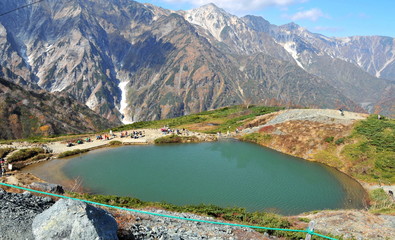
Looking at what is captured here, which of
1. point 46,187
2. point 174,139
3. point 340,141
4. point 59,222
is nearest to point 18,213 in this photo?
point 59,222

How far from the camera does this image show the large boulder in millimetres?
7500

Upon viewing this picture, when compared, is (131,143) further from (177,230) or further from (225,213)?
(177,230)

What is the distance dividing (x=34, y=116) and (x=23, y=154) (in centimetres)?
8061

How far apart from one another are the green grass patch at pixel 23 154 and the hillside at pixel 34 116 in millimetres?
66673

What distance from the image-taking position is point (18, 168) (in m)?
36.0

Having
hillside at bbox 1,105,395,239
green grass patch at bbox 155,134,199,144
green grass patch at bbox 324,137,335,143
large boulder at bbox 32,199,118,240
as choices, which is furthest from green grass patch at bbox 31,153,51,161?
green grass patch at bbox 324,137,335,143

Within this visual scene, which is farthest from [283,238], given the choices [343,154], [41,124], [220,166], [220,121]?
[41,124]

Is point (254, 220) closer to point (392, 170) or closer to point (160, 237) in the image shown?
point (160, 237)

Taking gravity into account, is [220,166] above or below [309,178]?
above

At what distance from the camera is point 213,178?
34.3 metres

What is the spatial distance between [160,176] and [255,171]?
15.3 m

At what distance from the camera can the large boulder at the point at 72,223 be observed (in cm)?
750

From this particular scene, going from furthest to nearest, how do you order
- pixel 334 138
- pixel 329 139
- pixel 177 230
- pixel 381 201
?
pixel 329 139
pixel 334 138
pixel 381 201
pixel 177 230

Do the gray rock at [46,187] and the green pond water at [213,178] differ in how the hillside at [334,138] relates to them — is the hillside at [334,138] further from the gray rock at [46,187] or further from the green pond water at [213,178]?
the gray rock at [46,187]
